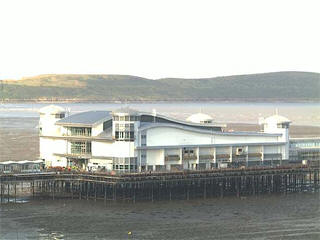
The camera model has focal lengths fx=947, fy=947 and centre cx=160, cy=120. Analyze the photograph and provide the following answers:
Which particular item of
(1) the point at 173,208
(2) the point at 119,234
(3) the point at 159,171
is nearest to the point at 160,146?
(3) the point at 159,171

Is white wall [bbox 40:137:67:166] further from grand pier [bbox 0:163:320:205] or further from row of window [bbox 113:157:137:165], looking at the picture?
row of window [bbox 113:157:137:165]

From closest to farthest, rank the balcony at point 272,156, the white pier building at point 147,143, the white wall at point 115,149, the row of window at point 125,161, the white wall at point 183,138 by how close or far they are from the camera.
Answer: the row of window at point 125,161 → the white wall at point 115,149 → the white pier building at point 147,143 → the white wall at point 183,138 → the balcony at point 272,156

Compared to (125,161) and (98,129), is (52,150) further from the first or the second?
(125,161)

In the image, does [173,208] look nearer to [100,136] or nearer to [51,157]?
[100,136]

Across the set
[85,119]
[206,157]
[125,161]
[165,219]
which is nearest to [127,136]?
[125,161]

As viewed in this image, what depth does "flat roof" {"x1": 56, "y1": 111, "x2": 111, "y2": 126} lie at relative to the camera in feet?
330

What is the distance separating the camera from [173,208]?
87375 millimetres

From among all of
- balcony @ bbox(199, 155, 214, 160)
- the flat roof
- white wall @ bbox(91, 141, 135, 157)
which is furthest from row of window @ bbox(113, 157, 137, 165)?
balcony @ bbox(199, 155, 214, 160)

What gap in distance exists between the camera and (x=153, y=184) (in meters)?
92.5

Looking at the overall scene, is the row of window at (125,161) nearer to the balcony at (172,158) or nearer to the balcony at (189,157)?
the balcony at (172,158)

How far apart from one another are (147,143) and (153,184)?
6172mm

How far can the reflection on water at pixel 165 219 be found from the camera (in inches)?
3000

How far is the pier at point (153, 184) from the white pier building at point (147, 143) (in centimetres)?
342

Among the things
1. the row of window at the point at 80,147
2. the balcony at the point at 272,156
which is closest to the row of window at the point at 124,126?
the row of window at the point at 80,147
